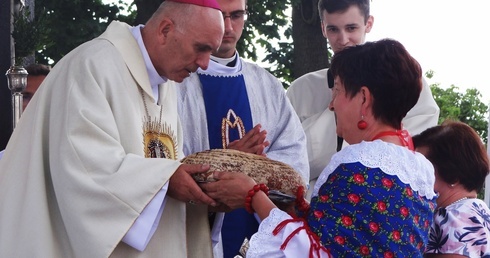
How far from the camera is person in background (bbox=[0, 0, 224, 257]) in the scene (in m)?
4.14

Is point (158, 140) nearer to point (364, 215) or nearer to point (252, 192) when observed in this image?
point (252, 192)

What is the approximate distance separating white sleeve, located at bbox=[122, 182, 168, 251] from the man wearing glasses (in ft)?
3.54

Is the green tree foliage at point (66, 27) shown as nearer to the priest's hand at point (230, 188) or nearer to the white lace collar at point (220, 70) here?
the white lace collar at point (220, 70)

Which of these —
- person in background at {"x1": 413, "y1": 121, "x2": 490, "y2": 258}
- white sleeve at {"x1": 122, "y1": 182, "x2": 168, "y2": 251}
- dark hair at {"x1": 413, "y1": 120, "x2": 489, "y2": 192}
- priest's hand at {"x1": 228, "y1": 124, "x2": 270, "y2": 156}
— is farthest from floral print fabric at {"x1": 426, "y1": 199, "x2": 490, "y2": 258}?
white sleeve at {"x1": 122, "y1": 182, "x2": 168, "y2": 251}

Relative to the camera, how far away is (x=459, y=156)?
4645 mm

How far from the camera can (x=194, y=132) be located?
5363 mm

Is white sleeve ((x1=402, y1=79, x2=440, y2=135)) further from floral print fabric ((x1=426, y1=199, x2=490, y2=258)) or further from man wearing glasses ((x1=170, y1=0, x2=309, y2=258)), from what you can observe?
floral print fabric ((x1=426, y1=199, x2=490, y2=258))

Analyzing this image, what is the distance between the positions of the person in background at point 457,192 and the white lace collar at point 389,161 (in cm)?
66

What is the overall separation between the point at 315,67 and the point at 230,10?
6662 millimetres

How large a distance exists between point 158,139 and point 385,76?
4.05 ft

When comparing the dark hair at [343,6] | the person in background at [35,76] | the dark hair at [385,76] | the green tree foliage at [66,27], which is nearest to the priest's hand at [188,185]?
the dark hair at [385,76]

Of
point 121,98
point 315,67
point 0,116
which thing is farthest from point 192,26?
point 315,67

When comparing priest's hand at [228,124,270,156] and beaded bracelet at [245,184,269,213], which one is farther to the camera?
priest's hand at [228,124,270,156]

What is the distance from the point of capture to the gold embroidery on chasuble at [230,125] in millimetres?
5430
